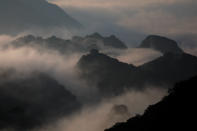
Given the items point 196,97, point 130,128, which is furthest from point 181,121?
point 130,128

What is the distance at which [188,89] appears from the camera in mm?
109438

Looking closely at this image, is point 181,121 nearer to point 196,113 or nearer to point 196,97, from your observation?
point 196,113

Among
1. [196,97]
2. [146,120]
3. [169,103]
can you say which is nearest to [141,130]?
[146,120]

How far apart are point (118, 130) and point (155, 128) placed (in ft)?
52.3

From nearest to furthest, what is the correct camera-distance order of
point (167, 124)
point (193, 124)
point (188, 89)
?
1. point (193, 124)
2. point (167, 124)
3. point (188, 89)

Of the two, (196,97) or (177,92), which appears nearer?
(196,97)

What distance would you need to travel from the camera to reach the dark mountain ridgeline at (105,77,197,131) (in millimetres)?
97312

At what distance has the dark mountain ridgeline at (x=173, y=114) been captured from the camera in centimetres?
9731

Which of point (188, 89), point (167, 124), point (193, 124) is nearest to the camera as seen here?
point (193, 124)

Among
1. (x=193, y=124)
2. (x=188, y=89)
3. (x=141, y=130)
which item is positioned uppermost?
(x=188, y=89)

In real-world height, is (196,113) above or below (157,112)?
below

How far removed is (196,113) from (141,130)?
736 inches

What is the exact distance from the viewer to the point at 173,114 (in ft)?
339

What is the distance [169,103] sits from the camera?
4328 inches
